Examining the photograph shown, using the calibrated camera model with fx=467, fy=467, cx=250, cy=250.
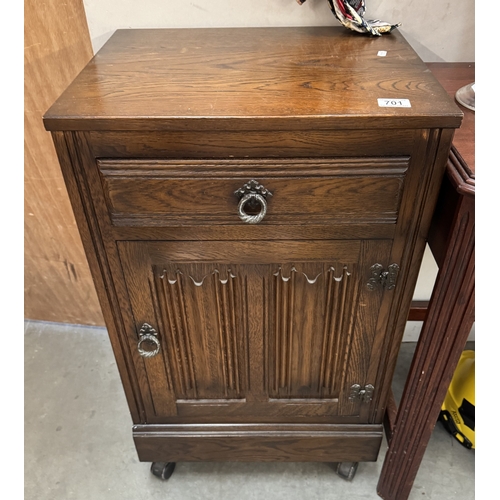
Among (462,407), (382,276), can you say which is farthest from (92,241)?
(462,407)

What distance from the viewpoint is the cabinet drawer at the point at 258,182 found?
24.6 inches

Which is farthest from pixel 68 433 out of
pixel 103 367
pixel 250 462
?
pixel 250 462

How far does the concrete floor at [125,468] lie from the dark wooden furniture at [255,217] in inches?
5.8

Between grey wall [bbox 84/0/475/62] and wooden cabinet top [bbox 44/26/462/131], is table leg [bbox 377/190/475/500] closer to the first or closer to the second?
wooden cabinet top [bbox 44/26/462/131]

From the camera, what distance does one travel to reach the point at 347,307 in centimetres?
78

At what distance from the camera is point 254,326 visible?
81cm

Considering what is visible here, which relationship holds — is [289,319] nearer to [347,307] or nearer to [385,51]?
[347,307]

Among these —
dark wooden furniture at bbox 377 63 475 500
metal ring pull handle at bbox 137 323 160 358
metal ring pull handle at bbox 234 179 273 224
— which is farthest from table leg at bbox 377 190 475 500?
metal ring pull handle at bbox 137 323 160 358

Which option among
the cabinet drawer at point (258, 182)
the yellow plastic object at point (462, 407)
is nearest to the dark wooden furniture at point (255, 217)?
the cabinet drawer at point (258, 182)

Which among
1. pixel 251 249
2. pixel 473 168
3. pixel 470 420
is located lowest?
pixel 470 420

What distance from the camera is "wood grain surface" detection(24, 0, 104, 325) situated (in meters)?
0.93

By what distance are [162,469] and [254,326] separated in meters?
0.48

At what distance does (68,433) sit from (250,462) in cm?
47

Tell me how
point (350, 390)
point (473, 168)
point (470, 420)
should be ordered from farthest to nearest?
point (470, 420)
point (350, 390)
point (473, 168)
